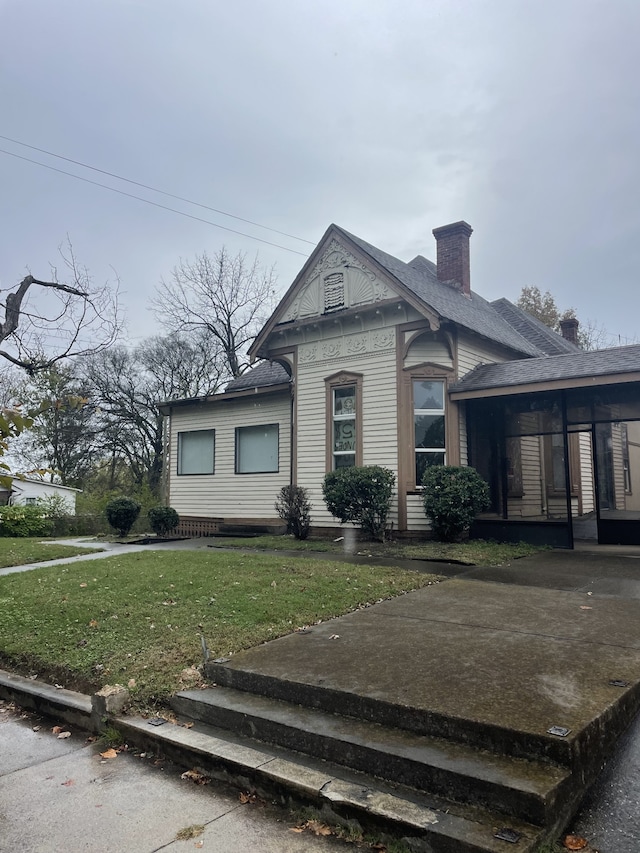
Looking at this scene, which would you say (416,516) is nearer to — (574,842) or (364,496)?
(364,496)

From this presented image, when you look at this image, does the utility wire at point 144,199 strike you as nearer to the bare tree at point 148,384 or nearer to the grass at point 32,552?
the grass at point 32,552

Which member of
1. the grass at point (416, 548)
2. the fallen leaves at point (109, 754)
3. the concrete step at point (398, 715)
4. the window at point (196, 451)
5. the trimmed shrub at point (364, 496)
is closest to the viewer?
the concrete step at point (398, 715)

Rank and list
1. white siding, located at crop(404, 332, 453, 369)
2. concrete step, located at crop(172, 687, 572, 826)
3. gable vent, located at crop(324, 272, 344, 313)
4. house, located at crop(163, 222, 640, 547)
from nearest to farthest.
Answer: concrete step, located at crop(172, 687, 572, 826)
house, located at crop(163, 222, 640, 547)
white siding, located at crop(404, 332, 453, 369)
gable vent, located at crop(324, 272, 344, 313)

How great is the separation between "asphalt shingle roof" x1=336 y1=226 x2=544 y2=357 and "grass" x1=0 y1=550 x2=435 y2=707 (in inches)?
266

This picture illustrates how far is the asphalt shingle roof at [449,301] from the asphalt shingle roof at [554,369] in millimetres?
1047

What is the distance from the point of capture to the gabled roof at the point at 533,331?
1834 centimetres

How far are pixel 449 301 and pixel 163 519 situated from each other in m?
9.37

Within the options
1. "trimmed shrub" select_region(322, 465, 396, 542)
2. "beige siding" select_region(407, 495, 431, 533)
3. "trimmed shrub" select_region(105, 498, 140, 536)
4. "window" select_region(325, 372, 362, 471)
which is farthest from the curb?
"trimmed shrub" select_region(105, 498, 140, 536)

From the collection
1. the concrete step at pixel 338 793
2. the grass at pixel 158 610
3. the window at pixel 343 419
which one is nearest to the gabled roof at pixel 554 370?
the window at pixel 343 419

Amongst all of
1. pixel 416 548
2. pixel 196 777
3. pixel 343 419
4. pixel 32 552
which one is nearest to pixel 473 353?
pixel 343 419

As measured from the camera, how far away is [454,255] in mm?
17375

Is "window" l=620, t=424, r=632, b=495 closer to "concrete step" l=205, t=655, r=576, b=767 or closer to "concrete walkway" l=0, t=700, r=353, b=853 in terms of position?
"concrete step" l=205, t=655, r=576, b=767

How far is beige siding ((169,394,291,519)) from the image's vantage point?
15906 millimetres

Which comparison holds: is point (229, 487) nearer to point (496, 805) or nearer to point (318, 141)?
point (318, 141)
